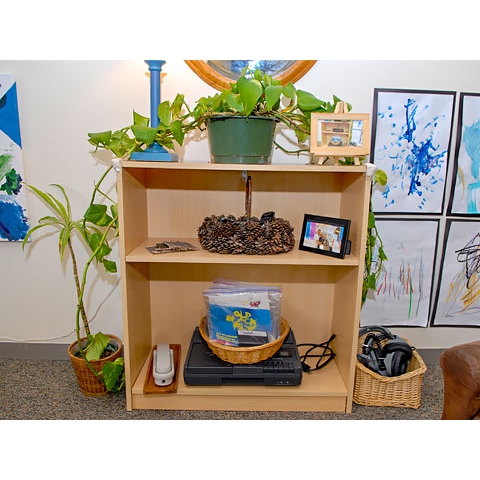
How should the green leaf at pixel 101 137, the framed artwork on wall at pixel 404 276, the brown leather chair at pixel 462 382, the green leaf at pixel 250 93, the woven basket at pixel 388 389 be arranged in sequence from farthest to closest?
1. the framed artwork on wall at pixel 404 276
2. the woven basket at pixel 388 389
3. the green leaf at pixel 101 137
4. the green leaf at pixel 250 93
5. the brown leather chair at pixel 462 382

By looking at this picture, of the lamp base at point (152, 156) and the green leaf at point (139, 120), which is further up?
the green leaf at point (139, 120)

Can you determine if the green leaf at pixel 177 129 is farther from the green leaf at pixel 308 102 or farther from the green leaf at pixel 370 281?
the green leaf at pixel 370 281

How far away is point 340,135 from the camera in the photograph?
116cm

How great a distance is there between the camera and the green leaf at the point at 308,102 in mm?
1178

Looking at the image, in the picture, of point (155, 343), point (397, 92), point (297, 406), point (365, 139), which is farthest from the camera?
point (155, 343)

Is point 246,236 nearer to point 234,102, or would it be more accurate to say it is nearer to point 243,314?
point 243,314

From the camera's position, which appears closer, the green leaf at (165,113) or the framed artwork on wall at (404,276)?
the green leaf at (165,113)

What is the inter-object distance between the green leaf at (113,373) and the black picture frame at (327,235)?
Answer: 2.60ft

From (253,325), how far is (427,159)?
0.99 meters

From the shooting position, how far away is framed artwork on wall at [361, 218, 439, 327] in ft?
5.10

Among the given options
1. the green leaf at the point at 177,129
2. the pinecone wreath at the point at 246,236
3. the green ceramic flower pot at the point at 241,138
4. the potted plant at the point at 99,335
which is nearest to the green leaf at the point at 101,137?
the potted plant at the point at 99,335

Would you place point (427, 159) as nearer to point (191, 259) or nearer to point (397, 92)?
point (397, 92)

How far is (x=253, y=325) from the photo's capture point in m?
1.35
